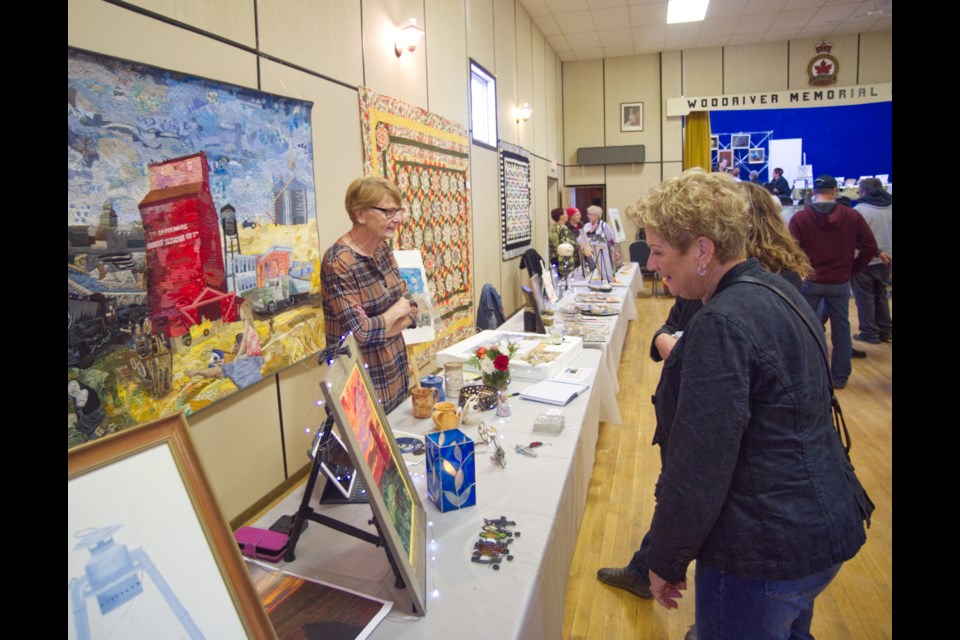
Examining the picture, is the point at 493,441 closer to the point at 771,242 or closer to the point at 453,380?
the point at 453,380

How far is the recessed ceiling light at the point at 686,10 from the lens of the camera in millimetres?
7789

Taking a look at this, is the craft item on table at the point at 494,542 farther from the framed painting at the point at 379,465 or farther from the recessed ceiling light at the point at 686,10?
the recessed ceiling light at the point at 686,10

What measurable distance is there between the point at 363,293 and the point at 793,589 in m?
1.77

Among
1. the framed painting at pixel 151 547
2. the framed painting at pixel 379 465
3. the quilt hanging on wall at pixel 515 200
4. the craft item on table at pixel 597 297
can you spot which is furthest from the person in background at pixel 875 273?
the framed painting at pixel 151 547

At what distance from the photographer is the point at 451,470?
59.3 inches

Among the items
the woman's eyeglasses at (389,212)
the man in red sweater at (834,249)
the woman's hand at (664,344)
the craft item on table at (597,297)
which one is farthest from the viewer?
the craft item on table at (597,297)

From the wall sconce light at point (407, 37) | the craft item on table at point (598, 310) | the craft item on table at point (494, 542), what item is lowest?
the craft item on table at point (494, 542)

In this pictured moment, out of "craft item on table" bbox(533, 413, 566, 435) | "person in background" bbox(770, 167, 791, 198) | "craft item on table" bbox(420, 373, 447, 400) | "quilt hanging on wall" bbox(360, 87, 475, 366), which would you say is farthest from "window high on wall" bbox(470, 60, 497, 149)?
"person in background" bbox(770, 167, 791, 198)

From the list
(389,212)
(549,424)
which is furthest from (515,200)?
(549,424)

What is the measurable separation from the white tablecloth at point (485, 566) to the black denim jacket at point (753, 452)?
0.33 metres

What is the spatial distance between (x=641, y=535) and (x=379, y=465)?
7.10 ft

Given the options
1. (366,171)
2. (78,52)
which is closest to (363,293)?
(78,52)

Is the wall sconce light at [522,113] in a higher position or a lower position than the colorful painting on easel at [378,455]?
higher
